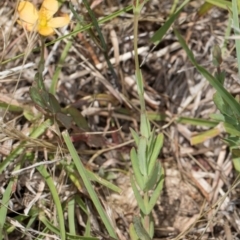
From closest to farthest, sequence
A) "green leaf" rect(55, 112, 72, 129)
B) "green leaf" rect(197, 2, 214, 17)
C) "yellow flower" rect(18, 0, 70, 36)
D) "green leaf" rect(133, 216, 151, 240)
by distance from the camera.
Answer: "green leaf" rect(133, 216, 151, 240) < "yellow flower" rect(18, 0, 70, 36) < "green leaf" rect(55, 112, 72, 129) < "green leaf" rect(197, 2, 214, 17)

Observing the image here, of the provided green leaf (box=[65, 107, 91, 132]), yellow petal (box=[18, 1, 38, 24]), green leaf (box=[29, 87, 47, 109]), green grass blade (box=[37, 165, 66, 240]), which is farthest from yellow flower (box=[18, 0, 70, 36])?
green grass blade (box=[37, 165, 66, 240])

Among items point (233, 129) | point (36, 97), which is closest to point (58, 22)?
point (36, 97)

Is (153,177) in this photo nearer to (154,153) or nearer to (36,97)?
(154,153)

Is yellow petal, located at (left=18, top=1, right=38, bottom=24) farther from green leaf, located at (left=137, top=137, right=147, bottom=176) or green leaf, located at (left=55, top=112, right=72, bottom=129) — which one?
green leaf, located at (left=137, top=137, right=147, bottom=176)

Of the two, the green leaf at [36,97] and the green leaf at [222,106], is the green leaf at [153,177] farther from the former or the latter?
the green leaf at [36,97]

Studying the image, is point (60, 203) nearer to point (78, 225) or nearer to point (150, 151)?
point (78, 225)

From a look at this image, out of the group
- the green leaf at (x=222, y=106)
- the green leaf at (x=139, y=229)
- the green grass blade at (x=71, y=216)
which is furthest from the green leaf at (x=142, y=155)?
the green grass blade at (x=71, y=216)

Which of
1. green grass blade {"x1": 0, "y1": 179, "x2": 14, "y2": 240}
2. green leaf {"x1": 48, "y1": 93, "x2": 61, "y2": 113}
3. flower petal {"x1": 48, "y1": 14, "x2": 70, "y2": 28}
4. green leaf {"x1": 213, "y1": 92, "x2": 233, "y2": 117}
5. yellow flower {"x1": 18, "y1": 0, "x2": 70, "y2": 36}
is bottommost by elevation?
green grass blade {"x1": 0, "y1": 179, "x2": 14, "y2": 240}
